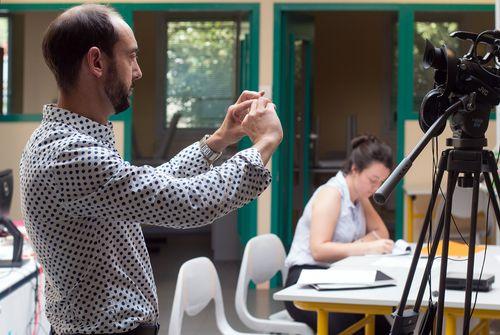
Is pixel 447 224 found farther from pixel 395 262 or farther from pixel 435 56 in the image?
pixel 395 262

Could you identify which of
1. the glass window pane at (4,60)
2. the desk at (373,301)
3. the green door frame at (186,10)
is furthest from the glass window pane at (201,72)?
the desk at (373,301)

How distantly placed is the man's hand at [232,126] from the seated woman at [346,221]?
2.14m

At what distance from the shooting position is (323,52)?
12484mm

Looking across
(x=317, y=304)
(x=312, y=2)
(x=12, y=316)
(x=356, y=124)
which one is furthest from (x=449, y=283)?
(x=356, y=124)

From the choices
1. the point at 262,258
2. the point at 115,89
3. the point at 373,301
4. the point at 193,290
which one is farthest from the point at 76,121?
the point at 262,258

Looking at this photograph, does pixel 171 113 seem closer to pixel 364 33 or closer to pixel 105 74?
pixel 364 33

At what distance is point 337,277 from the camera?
3.45 meters

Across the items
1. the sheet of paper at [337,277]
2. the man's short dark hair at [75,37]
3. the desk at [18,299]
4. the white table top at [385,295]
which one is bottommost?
the desk at [18,299]

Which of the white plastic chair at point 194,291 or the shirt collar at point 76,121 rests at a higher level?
the shirt collar at point 76,121

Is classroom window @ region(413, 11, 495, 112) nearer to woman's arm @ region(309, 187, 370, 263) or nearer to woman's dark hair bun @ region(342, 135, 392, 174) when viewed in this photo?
woman's dark hair bun @ region(342, 135, 392, 174)

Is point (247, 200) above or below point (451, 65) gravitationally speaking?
below

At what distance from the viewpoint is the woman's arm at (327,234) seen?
4.28m

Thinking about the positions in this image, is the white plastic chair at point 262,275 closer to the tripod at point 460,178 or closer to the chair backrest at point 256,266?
the chair backrest at point 256,266

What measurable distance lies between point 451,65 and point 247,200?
71 cm
